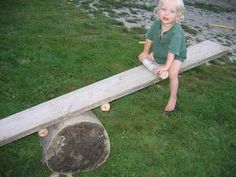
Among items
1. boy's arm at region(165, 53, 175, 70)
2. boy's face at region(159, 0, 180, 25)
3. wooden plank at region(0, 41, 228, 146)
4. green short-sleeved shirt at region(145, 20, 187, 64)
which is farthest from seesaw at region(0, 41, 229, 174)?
boy's face at region(159, 0, 180, 25)

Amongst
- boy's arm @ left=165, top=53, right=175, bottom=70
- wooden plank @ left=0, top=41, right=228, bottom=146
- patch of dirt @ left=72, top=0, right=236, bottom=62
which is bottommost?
patch of dirt @ left=72, top=0, right=236, bottom=62

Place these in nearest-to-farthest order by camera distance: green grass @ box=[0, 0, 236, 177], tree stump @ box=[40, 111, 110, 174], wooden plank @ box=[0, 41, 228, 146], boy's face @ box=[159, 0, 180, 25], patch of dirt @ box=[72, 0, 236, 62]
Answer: wooden plank @ box=[0, 41, 228, 146], tree stump @ box=[40, 111, 110, 174], boy's face @ box=[159, 0, 180, 25], green grass @ box=[0, 0, 236, 177], patch of dirt @ box=[72, 0, 236, 62]

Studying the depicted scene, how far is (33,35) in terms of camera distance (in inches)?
318

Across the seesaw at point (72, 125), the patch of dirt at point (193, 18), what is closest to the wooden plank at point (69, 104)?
the seesaw at point (72, 125)

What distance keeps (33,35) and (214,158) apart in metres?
4.89

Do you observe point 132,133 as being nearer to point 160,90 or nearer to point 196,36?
point 160,90

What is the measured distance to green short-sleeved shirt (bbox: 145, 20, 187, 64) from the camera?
4766mm

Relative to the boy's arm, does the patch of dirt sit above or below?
below

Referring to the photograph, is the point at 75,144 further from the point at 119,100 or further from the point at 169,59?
the point at 119,100

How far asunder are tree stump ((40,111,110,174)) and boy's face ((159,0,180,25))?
63.4 inches

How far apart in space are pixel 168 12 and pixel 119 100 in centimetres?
214

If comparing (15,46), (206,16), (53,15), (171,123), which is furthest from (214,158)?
(206,16)

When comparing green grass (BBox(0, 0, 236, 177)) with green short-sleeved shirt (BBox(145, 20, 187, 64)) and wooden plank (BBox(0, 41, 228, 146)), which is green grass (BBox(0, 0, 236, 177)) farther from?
green short-sleeved shirt (BBox(145, 20, 187, 64))

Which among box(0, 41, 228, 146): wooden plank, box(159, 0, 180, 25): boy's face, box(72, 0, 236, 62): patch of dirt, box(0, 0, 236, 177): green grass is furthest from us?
box(72, 0, 236, 62): patch of dirt
